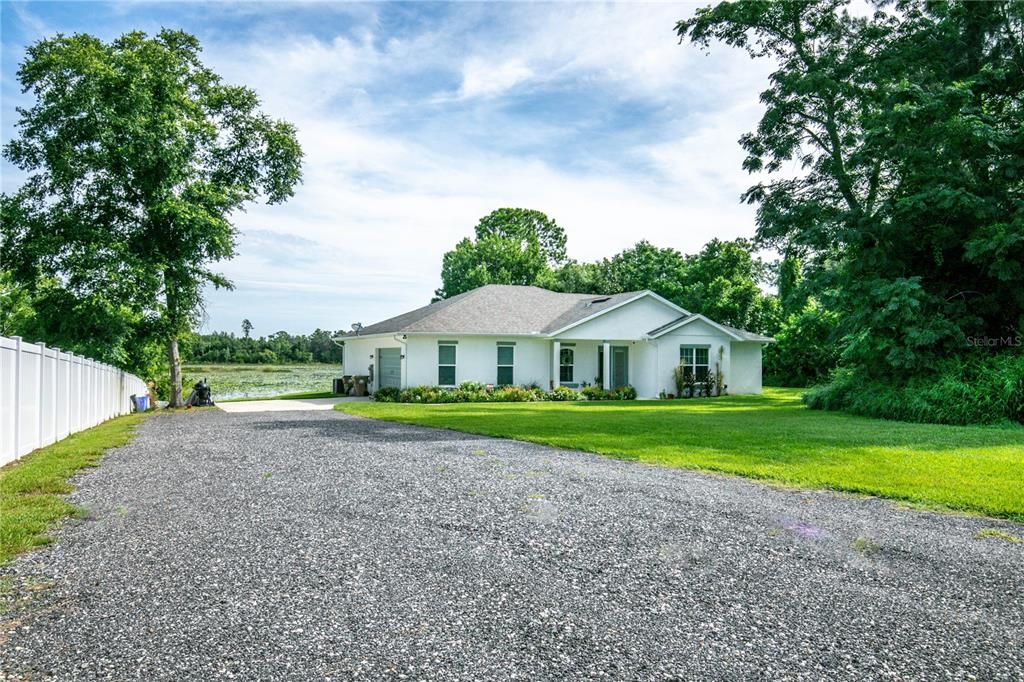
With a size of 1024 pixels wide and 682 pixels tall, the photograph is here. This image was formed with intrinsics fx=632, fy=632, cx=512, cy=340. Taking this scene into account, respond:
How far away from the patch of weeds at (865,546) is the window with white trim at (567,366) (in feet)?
67.1

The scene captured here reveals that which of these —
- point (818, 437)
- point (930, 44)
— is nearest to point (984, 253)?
point (930, 44)

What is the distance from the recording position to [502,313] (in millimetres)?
26297

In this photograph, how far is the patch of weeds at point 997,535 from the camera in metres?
5.19

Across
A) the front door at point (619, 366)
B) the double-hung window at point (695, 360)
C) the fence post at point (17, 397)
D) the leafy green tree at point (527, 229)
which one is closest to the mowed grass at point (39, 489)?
the fence post at point (17, 397)

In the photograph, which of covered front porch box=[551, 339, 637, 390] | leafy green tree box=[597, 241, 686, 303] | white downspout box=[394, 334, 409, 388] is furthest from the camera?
leafy green tree box=[597, 241, 686, 303]

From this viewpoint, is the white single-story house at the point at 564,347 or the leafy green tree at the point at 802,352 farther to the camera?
the leafy green tree at the point at 802,352

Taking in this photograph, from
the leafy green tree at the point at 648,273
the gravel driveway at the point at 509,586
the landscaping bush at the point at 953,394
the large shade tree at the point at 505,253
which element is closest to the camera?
the gravel driveway at the point at 509,586

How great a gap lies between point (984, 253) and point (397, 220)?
1784 centimetres

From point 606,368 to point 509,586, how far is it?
854 inches

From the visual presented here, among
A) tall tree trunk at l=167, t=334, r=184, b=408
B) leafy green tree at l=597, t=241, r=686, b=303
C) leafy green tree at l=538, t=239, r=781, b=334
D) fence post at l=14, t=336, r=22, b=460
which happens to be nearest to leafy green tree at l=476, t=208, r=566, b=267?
leafy green tree at l=538, t=239, r=781, b=334

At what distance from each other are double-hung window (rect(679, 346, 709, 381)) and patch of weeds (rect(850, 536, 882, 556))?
1978cm

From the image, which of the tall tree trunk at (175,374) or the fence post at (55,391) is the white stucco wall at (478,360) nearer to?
the tall tree trunk at (175,374)

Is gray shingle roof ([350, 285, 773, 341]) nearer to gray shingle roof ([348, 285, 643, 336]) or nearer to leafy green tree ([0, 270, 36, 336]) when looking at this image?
gray shingle roof ([348, 285, 643, 336])

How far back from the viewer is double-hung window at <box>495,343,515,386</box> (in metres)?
24.6
